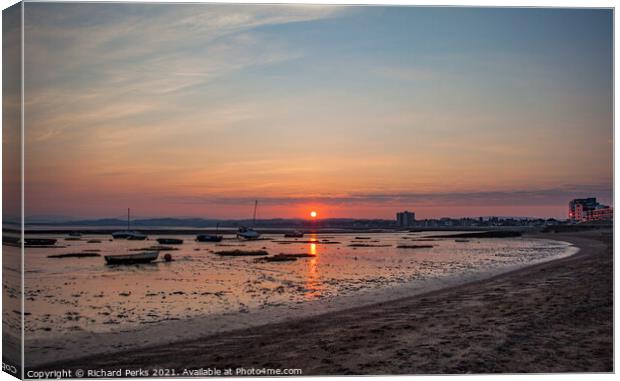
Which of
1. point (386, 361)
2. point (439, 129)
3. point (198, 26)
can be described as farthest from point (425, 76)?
point (386, 361)

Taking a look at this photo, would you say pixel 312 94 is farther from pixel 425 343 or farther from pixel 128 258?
pixel 128 258

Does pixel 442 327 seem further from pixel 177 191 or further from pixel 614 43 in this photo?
pixel 177 191

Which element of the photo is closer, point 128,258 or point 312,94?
point 312,94

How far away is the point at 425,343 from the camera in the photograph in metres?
9.36

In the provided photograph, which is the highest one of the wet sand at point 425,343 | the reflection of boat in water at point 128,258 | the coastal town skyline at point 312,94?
the coastal town skyline at point 312,94

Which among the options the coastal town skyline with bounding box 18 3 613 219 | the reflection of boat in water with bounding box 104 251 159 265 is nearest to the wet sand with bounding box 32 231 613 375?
the coastal town skyline with bounding box 18 3 613 219

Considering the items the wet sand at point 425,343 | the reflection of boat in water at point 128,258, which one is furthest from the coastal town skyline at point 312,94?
the reflection of boat in water at point 128,258

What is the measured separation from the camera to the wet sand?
8.20 metres

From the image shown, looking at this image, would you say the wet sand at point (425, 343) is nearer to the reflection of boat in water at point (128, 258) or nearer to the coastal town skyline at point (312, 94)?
the coastal town skyline at point (312, 94)

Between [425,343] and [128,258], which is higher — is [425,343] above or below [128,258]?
above

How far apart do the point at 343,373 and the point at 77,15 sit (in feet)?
21.3

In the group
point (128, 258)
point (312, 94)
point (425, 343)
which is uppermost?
point (312, 94)

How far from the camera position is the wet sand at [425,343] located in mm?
8203

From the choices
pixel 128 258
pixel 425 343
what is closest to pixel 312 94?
pixel 425 343
